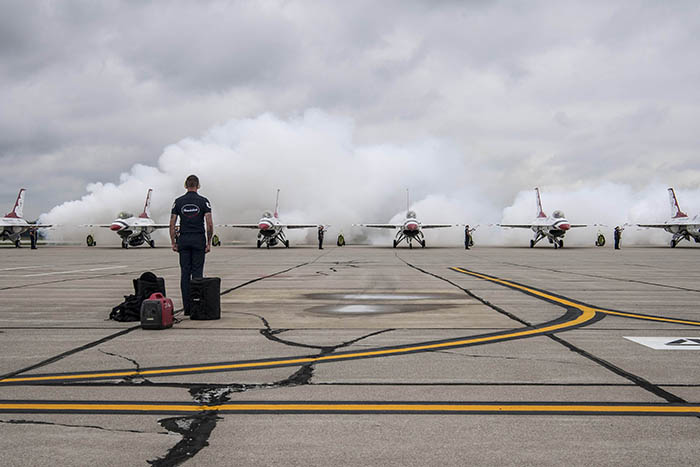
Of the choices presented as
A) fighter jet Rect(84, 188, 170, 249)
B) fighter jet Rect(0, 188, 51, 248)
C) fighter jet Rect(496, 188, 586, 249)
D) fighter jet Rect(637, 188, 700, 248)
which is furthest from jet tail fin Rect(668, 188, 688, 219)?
fighter jet Rect(0, 188, 51, 248)

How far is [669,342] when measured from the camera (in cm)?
696

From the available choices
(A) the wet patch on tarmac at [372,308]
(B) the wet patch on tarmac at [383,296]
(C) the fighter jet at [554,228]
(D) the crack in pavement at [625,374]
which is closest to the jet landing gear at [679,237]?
(C) the fighter jet at [554,228]

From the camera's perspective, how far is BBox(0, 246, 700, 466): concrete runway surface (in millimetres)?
3484

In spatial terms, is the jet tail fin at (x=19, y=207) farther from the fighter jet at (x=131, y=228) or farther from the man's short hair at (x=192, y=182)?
the man's short hair at (x=192, y=182)

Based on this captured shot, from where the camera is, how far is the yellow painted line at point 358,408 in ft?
13.9

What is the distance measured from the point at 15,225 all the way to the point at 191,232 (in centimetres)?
5674

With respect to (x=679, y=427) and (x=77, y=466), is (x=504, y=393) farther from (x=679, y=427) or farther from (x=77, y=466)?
(x=77, y=466)

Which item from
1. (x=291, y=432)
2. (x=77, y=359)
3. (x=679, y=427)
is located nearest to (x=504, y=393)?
(x=679, y=427)

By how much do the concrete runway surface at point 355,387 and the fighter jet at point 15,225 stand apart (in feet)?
178

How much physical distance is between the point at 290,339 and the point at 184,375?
205 cm

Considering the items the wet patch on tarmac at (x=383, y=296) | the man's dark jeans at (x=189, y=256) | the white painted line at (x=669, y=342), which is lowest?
the white painted line at (x=669, y=342)

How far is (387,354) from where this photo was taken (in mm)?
6297

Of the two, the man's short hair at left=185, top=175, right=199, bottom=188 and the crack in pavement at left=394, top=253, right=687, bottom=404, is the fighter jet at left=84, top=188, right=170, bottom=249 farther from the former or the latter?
the crack in pavement at left=394, top=253, right=687, bottom=404

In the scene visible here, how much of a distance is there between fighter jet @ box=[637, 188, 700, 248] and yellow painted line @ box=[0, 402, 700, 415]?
183ft
